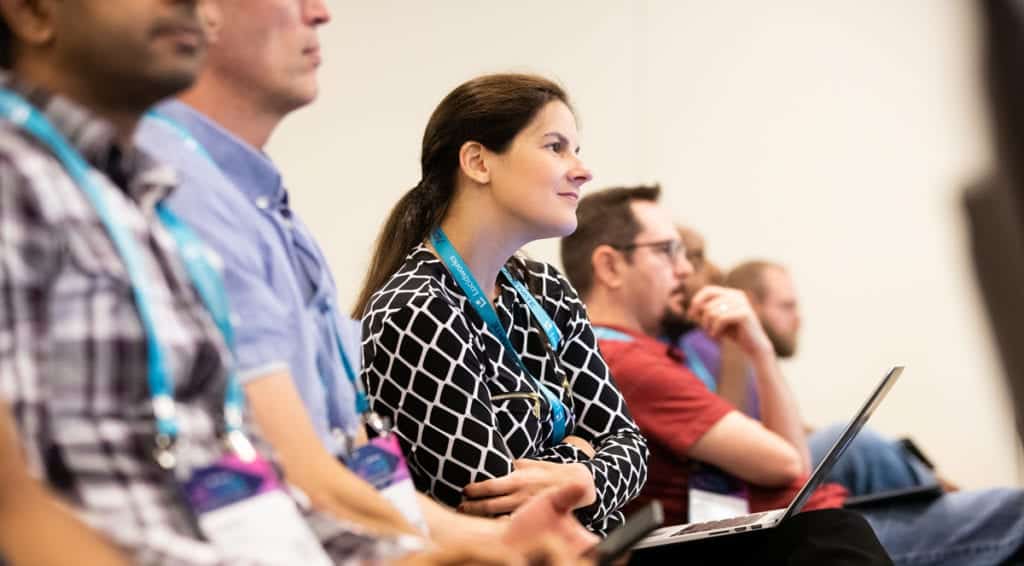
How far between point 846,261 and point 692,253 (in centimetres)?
202

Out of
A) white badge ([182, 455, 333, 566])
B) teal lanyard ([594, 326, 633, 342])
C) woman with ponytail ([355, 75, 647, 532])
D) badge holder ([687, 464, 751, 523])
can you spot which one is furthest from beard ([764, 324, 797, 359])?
white badge ([182, 455, 333, 566])

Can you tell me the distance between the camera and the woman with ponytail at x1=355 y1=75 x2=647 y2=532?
6.84 feet

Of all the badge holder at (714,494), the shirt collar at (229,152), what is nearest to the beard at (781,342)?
the badge holder at (714,494)

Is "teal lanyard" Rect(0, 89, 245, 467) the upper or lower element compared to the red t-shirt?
upper

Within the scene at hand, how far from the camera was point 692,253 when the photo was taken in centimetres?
388

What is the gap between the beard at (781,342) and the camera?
4.82 m

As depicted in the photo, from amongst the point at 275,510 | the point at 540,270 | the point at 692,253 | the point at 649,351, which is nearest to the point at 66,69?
the point at 275,510

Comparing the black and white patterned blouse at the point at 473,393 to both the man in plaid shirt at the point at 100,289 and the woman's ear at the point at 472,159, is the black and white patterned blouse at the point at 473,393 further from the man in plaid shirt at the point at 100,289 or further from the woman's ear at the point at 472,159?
the man in plaid shirt at the point at 100,289

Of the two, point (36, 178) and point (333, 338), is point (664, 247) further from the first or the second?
point (36, 178)

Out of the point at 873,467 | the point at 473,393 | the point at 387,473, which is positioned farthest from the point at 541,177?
the point at 873,467

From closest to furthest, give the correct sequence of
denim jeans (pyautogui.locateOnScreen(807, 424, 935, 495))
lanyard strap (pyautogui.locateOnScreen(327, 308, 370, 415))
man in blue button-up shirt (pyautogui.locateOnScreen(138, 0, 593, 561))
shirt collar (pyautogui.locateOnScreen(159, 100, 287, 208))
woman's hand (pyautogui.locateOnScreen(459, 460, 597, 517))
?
man in blue button-up shirt (pyautogui.locateOnScreen(138, 0, 593, 561)) < shirt collar (pyautogui.locateOnScreen(159, 100, 287, 208)) < lanyard strap (pyautogui.locateOnScreen(327, 308, 370, 415)) < woman's hand (pyautogui.locateOnScreen(459, 460, 597, 517)) < denim jeans (pyautogui.locateOnScreen(807, 424, 935, 495))

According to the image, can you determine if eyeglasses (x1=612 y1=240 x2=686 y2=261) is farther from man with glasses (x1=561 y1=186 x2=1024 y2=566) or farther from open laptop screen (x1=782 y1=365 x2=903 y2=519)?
open laptop screen (x1=782 y1=365 x2=903 y2=519)

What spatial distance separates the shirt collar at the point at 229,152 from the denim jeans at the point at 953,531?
233 cm

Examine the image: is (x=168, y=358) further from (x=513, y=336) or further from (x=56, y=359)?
(x=513, y=336)
